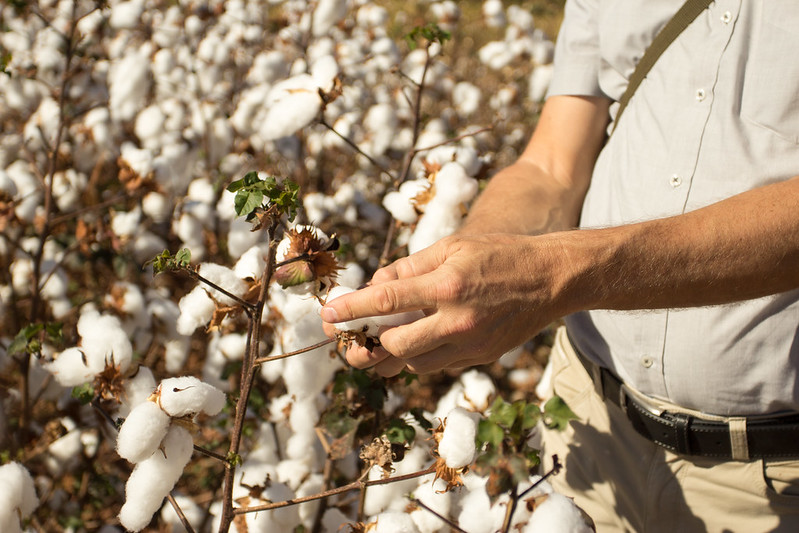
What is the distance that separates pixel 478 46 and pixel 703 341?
7164mm

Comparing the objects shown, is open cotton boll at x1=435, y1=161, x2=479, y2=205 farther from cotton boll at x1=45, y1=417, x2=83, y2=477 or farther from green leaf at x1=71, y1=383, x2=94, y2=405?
cotton boll at x1=45, y1=417, x2=83, y2=477

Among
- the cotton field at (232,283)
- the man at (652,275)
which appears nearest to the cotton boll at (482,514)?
the cotton field at (232,283)

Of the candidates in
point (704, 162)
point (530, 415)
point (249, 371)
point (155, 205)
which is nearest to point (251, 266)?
point (249, 371)

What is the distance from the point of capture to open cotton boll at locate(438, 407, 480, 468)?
1086 mm

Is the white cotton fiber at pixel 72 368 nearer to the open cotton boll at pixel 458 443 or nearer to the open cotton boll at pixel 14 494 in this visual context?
the open cotton boll at pixel 14 494

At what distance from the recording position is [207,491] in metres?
2.49

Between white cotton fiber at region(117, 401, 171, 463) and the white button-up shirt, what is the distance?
84 centimetres

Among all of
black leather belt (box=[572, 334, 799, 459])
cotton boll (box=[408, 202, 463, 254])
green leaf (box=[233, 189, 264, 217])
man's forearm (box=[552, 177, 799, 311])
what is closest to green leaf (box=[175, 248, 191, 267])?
green leaf (box=[233, 189, 264, 217])

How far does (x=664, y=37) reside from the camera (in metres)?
1.42

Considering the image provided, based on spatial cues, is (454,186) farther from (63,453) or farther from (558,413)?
(63,453)

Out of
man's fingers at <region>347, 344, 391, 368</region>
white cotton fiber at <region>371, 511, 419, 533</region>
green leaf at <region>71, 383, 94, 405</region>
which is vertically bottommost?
white cotton fiber at <region>371, 511, 419, 533</region>

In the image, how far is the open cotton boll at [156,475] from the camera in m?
1.08

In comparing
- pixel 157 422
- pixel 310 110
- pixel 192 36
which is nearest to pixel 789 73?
pixel 310 110

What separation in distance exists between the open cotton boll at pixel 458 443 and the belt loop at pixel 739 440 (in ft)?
1.79
